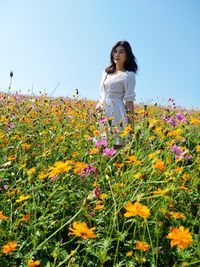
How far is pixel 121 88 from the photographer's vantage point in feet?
14.1

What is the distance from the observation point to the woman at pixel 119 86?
4.22 m

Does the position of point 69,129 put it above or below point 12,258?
above

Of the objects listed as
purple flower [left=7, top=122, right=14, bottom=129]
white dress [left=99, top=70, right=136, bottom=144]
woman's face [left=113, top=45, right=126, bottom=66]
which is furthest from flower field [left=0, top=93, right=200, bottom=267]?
woman's face [left=113, top=45, right=126, bottom=66]

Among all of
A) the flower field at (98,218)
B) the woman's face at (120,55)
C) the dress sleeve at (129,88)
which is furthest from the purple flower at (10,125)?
the woman's face at (120,55)

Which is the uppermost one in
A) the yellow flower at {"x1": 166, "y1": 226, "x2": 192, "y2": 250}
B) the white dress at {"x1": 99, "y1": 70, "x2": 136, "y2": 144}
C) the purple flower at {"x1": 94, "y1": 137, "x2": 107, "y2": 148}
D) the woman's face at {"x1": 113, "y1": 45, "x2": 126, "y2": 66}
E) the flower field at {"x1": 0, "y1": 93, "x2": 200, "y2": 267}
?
the woman's face at {"x1": 113, "y1": 45, "x2": 126, "y2": 66}

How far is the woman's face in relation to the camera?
4.36 meters

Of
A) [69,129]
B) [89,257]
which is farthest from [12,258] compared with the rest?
[69,129]

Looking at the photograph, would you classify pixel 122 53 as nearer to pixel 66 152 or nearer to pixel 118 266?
pixel 66 152

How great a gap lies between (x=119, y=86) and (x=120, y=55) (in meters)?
0.36

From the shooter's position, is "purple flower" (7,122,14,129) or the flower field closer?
the flower field

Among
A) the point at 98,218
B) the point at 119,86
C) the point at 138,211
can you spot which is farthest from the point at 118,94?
the point at 138,211

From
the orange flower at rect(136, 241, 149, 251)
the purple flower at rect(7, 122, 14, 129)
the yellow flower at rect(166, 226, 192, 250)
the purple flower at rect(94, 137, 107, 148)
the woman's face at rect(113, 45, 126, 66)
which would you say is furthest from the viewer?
the woman's face at rect(113, 45, 126, 66)

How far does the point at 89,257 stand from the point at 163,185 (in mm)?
928

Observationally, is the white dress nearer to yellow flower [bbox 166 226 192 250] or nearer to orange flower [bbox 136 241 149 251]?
orange flower [bbox 136 241 149 251]
